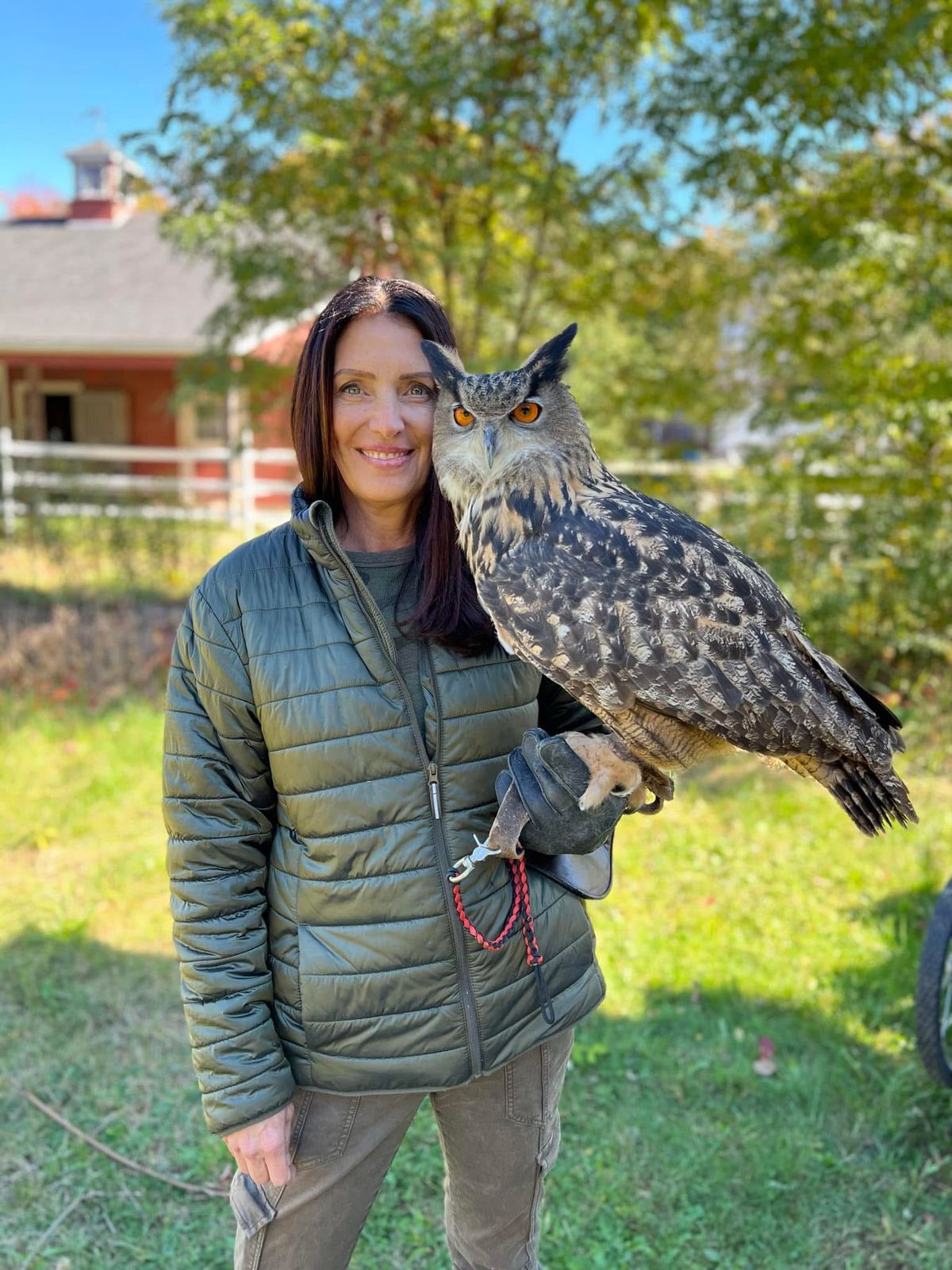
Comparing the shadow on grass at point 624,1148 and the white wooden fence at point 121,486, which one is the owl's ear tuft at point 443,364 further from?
the white wooden fence at point 121,486

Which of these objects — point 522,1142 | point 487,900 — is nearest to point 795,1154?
point 522,1142

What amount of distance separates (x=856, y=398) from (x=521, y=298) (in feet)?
9.29

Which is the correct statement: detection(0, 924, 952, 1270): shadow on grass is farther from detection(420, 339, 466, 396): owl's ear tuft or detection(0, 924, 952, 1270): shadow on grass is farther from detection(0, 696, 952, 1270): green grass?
detection(420, 339, 466, 396): owl's ear tuft

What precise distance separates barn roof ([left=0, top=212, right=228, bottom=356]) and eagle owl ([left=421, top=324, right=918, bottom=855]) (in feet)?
45.7

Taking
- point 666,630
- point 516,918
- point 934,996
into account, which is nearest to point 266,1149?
point 516,918

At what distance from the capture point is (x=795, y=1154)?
2.96 metres

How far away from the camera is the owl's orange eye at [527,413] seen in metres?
2.00

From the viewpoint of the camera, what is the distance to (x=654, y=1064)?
339 cm

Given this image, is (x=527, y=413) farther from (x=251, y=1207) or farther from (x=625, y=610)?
(x=251, y=1207)

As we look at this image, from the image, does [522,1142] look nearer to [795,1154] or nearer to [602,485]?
[602,485]

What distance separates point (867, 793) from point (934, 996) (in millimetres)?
1388

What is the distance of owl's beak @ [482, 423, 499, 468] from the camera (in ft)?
6.27

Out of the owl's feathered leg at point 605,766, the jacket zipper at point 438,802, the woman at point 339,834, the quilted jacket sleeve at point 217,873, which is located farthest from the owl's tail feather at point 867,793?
the quilted jacket sleeve at point 217,873

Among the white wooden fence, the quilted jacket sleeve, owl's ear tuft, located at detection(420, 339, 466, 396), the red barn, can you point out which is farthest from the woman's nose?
the red barn
